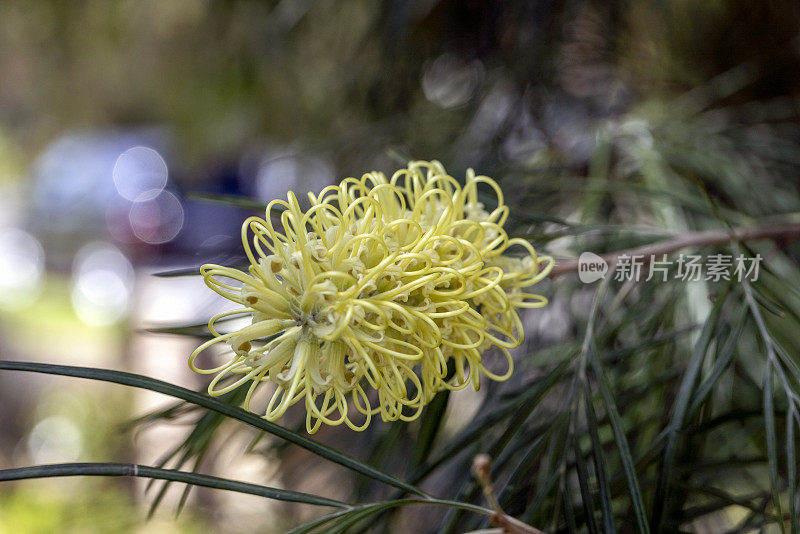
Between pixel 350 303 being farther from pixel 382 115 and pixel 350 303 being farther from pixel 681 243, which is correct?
pixel 382 115

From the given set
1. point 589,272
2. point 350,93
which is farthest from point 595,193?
point 350,93

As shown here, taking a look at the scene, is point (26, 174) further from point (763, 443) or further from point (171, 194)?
point (763, 443)

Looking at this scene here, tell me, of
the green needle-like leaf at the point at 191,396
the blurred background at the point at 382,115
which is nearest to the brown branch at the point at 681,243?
the blurred background at the point at 382,115

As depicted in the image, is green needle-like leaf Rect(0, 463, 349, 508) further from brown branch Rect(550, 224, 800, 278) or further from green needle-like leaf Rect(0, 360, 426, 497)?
brown branch Rect(550, 224, 800, 278)

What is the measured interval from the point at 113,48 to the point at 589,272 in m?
1.18

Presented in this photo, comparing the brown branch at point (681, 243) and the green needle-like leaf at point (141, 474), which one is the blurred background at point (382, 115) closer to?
the brown branch at point (681, 243)

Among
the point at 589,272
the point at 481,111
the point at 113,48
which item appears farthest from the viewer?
the point at 113,48

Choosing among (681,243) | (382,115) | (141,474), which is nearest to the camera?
(141,474)

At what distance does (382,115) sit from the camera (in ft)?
2.86

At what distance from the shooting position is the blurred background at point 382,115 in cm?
56

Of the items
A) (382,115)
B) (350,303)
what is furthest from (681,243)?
(382,115)

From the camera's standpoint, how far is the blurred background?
56 centimetres

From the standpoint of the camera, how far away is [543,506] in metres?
0.34

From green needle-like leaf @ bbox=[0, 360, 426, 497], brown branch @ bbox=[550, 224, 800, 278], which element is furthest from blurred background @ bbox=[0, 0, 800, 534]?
green needle-like leaf @ bbox=[0, 360, 426, 497]
